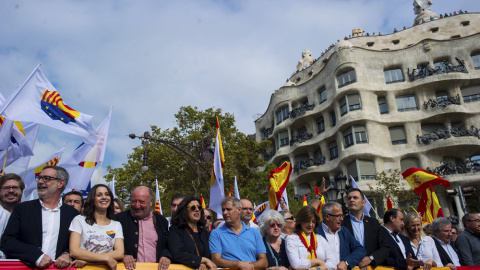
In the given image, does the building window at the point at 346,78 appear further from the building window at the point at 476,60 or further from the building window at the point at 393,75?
the building window at the point at 476,60

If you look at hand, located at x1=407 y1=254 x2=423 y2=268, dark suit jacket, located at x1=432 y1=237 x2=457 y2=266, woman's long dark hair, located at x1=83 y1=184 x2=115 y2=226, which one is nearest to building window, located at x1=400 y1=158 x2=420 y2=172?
dark suit jacket, located at x1=432 y1=237 x2=457 y2=266

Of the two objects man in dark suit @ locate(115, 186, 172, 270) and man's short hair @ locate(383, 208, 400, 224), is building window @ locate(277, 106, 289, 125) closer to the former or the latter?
man's short hair @ locate(383, 208, 400, 224)

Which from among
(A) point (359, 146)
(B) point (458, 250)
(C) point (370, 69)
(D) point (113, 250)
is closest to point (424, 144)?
(A) point (359, 146)

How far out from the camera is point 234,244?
165 inches

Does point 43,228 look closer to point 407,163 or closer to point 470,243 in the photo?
point 470,243

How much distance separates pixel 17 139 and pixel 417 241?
9.08 metres

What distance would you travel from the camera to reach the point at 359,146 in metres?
29.9

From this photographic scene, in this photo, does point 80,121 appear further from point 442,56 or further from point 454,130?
point 442,56

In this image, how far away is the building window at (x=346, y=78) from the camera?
32509 mm

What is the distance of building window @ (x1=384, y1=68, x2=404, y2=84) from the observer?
3266 centimetres

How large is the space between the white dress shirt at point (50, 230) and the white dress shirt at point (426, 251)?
4574mm

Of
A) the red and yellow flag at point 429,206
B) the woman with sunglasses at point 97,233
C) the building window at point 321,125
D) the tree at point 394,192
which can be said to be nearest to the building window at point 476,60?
the tree at point 394,192

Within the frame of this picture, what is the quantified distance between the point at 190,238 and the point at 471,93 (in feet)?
108

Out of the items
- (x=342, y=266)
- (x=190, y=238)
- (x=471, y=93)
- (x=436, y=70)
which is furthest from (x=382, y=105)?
(x=190, y=238)
